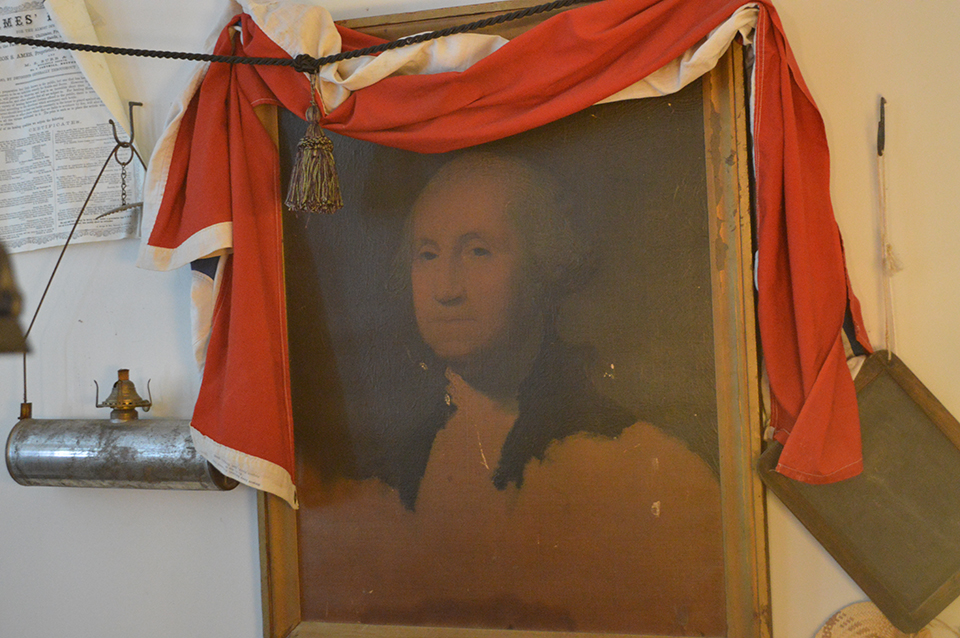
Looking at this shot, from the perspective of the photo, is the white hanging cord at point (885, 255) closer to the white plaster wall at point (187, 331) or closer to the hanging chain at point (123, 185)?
the white plaster wall at point (187, 331)

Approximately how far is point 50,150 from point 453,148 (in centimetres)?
98

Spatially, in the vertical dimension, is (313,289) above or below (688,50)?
below

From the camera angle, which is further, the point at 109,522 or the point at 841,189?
the point at 109,522

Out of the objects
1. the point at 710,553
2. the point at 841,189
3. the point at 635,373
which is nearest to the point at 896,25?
the point at 841,189

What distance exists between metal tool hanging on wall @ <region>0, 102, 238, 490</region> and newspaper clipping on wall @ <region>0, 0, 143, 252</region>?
0.05m

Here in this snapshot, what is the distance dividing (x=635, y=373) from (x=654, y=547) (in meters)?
0.33

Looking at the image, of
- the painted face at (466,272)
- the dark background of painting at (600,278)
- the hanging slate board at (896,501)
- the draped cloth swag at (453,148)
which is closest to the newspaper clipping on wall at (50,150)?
the draped cloth swag at (453,148)

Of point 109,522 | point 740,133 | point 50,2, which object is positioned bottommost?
point 109,522

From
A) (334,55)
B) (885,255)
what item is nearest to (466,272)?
(334,55)

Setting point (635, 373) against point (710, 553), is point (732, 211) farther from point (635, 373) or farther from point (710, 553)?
point (710, 553)

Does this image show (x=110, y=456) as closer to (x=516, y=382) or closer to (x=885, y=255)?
(x=516, y=382)

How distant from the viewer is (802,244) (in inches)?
43.2

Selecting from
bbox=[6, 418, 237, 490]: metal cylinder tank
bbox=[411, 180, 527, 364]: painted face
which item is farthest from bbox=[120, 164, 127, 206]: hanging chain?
bbox=[411, 180, 527, 364]: painted face

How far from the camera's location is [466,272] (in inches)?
50.4
